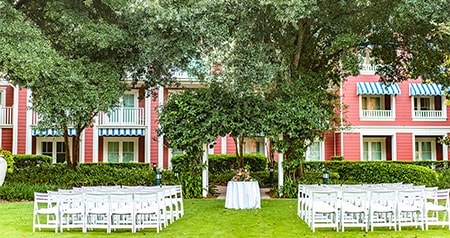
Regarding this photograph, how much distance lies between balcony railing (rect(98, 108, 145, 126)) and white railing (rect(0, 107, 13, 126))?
201 inches

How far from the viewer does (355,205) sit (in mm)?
11414

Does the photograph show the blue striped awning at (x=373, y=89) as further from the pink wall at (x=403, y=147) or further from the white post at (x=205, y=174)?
the white post at (x=205, y=174)

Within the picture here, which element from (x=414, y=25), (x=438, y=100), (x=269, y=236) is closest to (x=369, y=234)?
(x=269, y=236)

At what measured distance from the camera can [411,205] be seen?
437 inches

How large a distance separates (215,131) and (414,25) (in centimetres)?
748

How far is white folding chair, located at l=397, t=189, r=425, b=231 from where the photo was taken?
35.2 ft

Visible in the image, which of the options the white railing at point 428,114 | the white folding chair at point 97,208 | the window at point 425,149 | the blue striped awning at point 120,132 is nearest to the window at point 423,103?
the white railing at point 428,114

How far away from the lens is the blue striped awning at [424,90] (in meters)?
31.0

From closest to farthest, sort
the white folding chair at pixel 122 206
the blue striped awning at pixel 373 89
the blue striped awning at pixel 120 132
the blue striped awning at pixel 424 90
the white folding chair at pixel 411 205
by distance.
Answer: the white folding chair at pixel 122 206 < the white folding chair at pixel 411 205 < the blue striped awning at pixel 120 132 < the blue striped awning at pixel 373 89 < the blue striped awning at pixel 424 90

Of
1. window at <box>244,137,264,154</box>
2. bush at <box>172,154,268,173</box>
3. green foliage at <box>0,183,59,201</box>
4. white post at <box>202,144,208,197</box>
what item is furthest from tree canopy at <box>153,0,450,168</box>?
window at <box>244,137,264,154</box>

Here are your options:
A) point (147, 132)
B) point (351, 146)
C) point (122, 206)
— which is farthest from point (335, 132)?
point (122, 206)

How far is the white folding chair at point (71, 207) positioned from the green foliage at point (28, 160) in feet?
57.5

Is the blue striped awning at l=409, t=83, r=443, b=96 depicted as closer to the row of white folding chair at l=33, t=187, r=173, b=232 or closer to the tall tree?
the tall tree

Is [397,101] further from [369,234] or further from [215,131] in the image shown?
[369,234]
